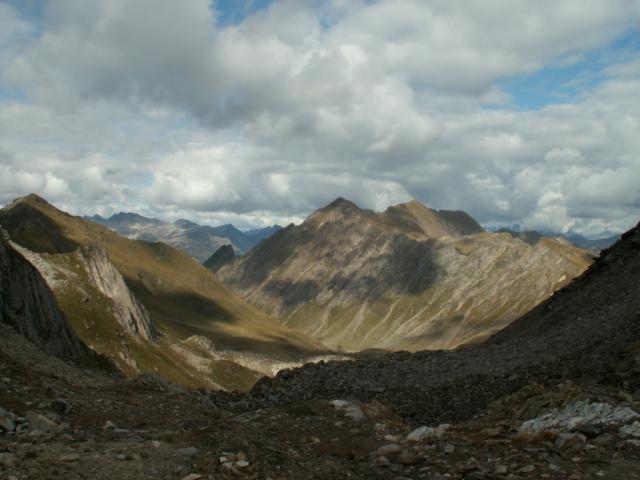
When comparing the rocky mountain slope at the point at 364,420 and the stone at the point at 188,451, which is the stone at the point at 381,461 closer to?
the rocky mountain slope at the point at 364,420

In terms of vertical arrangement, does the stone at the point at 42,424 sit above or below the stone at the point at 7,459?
below

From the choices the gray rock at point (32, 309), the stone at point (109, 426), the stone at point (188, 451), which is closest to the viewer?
the stone at point (188, 451)

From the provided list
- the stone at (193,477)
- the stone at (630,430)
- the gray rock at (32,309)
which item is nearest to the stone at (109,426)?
the stone at (193,477)

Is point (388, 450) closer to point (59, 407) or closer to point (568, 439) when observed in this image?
point (568, 439)

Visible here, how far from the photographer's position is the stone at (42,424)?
1788cm

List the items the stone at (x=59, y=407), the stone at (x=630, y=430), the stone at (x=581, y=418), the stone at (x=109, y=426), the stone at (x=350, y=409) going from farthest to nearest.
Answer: the stone at (x=350, y=409) < the stone at (x=59, y=407) < the stone at (x=109, y=426) < the stone at (x=581, y=418) < the stone at (x=630, y=430)

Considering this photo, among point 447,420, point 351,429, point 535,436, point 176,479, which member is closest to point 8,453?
point 176,479

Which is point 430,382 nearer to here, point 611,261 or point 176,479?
point 176,479

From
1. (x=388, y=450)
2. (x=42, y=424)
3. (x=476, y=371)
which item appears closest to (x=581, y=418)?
(x=388, y=450)

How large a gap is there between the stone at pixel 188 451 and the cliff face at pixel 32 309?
176ft

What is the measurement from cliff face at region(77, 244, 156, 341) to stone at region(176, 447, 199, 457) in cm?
11437

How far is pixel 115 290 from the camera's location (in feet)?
492

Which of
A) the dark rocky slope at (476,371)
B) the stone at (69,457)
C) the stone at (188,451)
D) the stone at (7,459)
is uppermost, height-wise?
the stone at (7,459)

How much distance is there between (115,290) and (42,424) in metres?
139
